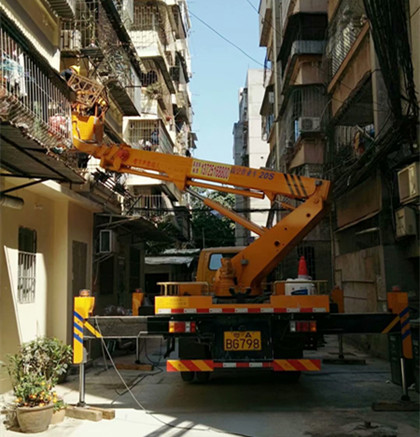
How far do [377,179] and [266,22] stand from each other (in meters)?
20.6

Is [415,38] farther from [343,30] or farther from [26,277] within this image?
[26,277]

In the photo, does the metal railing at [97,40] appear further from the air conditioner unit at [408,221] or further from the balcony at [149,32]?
the balcony at [149,32]

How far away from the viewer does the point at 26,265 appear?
9281mm

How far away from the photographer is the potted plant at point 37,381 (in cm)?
606

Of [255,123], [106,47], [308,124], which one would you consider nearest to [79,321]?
[106,47]

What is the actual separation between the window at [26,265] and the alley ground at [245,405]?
1741 mm

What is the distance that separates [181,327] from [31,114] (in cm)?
416

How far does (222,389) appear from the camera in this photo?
28.2 ft

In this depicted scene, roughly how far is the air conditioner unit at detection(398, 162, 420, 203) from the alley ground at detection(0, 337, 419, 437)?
2.98 metres

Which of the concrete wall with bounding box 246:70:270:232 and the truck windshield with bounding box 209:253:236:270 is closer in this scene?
the truck windshield with bounding box 209:253:236:270

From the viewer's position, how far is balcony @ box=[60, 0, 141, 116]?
11281 millimetres

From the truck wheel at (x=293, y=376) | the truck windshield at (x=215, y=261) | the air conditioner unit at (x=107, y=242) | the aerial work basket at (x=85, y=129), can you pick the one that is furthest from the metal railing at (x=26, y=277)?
the truck wheel at (x=293, y=376)

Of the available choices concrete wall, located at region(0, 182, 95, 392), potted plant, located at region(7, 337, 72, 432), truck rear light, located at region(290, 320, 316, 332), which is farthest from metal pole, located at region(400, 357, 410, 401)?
concrete wall, located at region(0, 182, 95, 392)

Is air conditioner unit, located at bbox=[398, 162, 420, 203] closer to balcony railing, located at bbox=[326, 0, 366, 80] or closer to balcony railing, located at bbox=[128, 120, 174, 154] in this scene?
balcony railing, located at bbox=[326, 0, 366, 80]
